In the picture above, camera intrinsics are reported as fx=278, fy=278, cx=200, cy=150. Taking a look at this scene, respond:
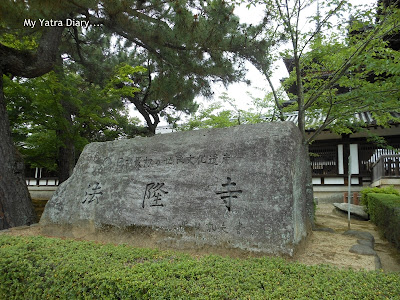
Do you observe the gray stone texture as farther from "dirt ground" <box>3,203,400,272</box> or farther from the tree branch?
the tree branch

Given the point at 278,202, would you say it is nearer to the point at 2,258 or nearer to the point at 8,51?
the point at 2,258

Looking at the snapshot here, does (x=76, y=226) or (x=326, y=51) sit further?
(x=326, y=51)

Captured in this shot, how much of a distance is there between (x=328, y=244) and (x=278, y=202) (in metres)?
1.45

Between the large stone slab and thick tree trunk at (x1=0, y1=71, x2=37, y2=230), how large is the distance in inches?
60.3

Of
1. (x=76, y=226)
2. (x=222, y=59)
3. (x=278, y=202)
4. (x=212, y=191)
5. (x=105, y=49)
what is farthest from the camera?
(x=105, y=49)

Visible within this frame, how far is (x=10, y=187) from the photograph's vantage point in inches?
250

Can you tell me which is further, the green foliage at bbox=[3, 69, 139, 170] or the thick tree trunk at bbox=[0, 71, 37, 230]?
the green foliage at bbox=[3, 69, 139, 170]

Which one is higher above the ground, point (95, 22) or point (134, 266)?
point (95, 22)

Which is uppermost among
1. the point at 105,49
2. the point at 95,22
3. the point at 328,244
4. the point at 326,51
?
the point at 105,49

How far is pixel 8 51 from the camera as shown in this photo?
673 centimetres

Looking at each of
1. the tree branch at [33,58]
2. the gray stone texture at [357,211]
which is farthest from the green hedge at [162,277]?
the gray stone texture at [357,211]

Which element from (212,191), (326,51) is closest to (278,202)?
(212,191)

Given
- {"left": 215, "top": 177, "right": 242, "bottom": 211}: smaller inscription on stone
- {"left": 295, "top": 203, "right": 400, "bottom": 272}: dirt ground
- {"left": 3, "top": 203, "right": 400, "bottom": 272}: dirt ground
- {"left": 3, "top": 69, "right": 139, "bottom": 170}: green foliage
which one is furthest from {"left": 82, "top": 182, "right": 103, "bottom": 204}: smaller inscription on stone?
{"left": 295, "top": 203, "right": 400, "bottom": 272}: dirt ground

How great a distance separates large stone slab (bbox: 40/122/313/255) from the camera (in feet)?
11.8
